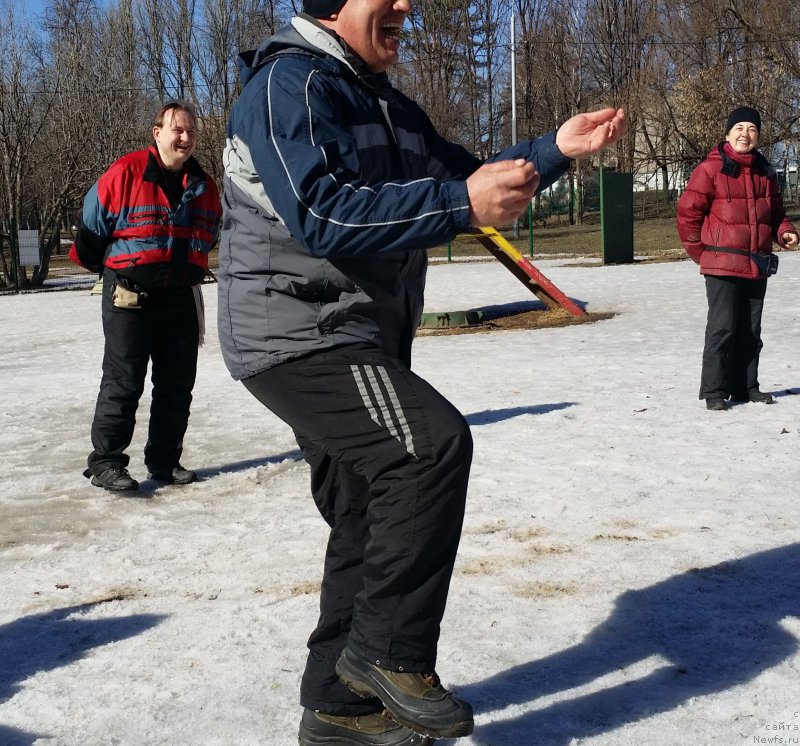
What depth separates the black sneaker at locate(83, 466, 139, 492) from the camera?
5.18 meters

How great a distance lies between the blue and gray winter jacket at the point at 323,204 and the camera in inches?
85.0

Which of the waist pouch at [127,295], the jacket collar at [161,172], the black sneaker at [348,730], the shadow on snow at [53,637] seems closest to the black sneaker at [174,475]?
the waist pouch at [127,295]

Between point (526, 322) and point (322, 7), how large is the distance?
931 cm

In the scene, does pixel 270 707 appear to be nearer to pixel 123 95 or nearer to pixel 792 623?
pixel 792 623

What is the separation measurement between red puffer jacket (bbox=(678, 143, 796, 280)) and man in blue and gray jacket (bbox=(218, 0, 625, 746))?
14.3ft

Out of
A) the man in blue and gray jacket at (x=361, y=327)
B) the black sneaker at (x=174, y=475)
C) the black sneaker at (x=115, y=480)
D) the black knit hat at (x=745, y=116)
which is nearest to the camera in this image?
the man in blue and gray jacket at (x=361, y=327)

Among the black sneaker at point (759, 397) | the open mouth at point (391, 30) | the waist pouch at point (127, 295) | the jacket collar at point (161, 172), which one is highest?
the open mouth at point (391, 30)

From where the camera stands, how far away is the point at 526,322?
11.6m

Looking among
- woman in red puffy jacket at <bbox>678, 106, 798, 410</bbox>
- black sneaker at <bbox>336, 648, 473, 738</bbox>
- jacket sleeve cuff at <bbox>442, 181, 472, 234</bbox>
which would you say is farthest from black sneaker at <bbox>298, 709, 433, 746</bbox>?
woman in red puffy jacket at <bbox>678, 106, 798, 410</bbox>

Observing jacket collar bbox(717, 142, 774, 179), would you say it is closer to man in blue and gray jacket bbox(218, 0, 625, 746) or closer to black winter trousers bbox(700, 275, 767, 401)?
black winter trousers bbox(700, 275, 767, 401)

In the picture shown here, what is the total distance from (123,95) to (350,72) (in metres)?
30.6

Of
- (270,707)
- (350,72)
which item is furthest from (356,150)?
(270,707)

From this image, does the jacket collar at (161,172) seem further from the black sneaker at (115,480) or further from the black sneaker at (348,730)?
the black sneaker at (348,730)

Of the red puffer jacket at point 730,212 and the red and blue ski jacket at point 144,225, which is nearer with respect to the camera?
the red and blue ski jacket at point 144,225
